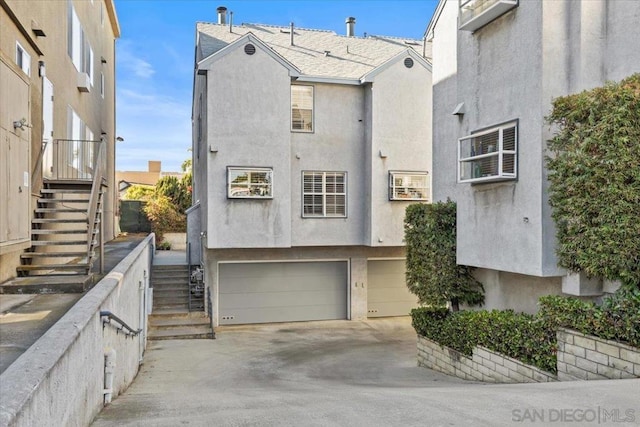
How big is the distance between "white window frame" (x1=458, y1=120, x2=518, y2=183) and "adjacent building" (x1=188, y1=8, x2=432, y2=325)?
5504 millimetres

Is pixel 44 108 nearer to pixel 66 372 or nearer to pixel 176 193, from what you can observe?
pixel 66 372

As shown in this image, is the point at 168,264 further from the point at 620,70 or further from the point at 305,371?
the point at 620,70

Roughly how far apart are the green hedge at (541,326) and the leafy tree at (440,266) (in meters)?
0.60

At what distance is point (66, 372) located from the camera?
3.61 meters

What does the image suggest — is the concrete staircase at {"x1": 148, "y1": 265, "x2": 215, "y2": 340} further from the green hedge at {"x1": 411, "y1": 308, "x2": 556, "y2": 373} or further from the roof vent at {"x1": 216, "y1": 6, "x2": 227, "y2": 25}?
the roof vent at {"x1": 216, "y1": 6, "x2": 227, "y2": 25}

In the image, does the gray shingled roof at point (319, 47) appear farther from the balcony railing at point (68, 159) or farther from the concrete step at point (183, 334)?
the concrete step at point (183, 334)

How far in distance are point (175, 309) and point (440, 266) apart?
9.34 meters

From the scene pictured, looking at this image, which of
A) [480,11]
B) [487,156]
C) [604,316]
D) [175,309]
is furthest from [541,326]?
[175,309]

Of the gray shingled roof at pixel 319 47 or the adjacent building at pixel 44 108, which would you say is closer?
the adjacent building at pixel 44 108

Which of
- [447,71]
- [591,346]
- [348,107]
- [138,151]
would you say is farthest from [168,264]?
[138,151]

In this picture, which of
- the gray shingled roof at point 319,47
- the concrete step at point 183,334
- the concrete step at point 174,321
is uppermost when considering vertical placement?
the gray shingled roof at point 319,47

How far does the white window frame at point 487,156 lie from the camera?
9.06m

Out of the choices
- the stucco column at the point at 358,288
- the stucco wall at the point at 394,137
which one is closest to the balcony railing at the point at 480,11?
the stucco wall at the point at 394,137

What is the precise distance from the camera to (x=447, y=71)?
41.7ft
